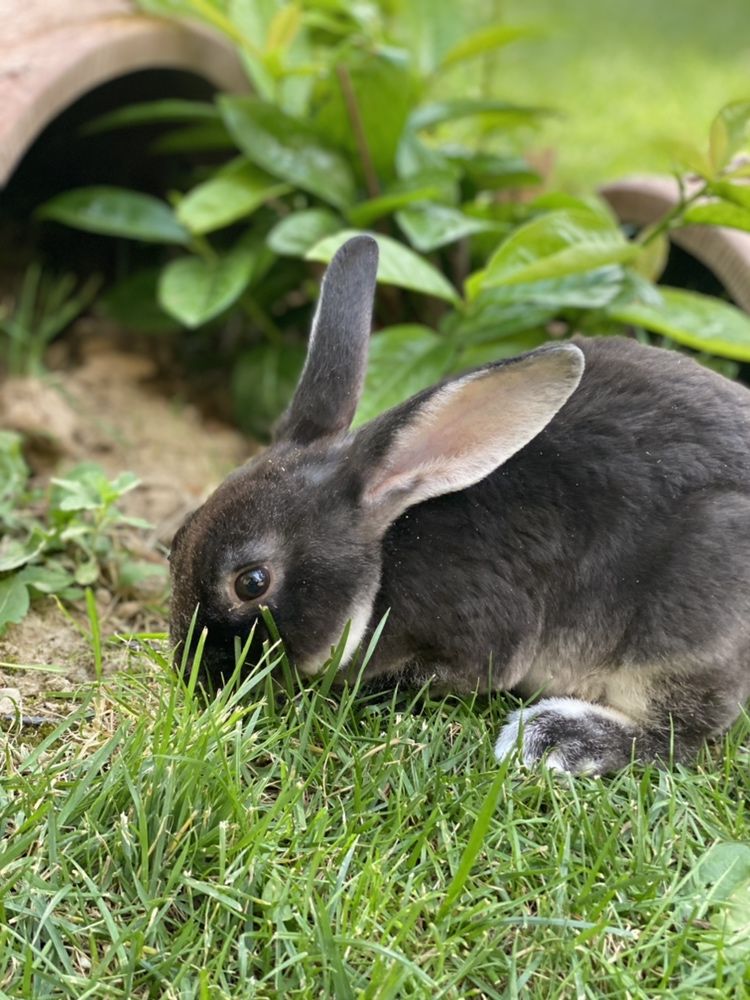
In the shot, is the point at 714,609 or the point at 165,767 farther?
the point at 714,609

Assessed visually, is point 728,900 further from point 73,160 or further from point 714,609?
point 73,160

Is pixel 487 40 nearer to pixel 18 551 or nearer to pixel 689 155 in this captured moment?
pixel 689 155

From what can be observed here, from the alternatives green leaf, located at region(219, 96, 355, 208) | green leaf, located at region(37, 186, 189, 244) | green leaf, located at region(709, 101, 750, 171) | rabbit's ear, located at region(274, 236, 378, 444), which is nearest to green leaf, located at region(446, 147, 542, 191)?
green leaf, located at region(219, 96, 355, 208)

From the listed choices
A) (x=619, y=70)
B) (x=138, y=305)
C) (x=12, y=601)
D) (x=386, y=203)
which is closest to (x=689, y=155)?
(x=386, y=203)

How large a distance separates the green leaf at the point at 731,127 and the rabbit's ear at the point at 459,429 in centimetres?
128

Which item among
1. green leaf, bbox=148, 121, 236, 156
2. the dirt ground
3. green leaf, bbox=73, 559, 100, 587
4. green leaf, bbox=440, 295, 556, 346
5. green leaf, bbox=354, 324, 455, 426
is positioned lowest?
the dirt ground

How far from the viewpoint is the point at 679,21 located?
9.55 metres

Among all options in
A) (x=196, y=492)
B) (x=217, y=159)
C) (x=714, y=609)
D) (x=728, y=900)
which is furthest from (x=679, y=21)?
(x=728, y=900)

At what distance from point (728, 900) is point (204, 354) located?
337 cm

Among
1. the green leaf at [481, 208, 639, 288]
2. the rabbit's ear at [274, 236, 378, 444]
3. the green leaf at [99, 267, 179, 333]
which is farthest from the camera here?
the green leaf at [99, 267, 179, 333]

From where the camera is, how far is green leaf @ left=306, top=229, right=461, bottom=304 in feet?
10.9

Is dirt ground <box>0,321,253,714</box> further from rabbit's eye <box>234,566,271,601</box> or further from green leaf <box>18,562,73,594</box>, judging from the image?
rabbit's eye <box>234,566,271,601</box>

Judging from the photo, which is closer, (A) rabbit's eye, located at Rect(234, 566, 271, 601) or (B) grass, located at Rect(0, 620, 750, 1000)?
(B) grass, located at Rect(0, 620, 750, 1000)

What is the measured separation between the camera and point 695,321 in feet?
11.6
